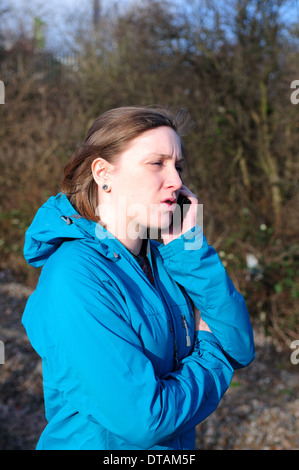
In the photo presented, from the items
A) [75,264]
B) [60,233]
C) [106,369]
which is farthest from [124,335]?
[60,233]

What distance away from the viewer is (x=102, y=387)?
A: 1417mm

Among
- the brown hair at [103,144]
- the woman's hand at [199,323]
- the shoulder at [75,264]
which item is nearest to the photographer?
the shoulder at [75,264]

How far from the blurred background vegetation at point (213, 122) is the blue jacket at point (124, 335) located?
470cm

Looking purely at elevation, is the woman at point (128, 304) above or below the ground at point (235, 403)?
above

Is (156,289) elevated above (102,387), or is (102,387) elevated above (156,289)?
(156,289)

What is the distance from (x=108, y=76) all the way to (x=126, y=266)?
8.14 metres

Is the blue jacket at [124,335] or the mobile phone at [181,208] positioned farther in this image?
the mobile phone at [181,208]

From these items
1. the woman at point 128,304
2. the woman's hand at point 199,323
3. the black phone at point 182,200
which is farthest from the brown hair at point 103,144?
the woman's hand at point 199,323

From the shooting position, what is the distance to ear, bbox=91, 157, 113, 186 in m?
1.82

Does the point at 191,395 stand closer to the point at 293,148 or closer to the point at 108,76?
the point at 293,148

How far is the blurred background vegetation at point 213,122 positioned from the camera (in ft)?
22.5

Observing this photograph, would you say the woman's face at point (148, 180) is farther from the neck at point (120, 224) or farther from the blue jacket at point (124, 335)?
the blue jacket at point (124, 335)

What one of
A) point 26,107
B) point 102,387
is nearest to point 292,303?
point 102,387

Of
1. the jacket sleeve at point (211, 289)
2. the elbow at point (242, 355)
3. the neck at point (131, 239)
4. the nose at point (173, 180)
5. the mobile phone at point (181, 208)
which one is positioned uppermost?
the nose at point (173, 180)
